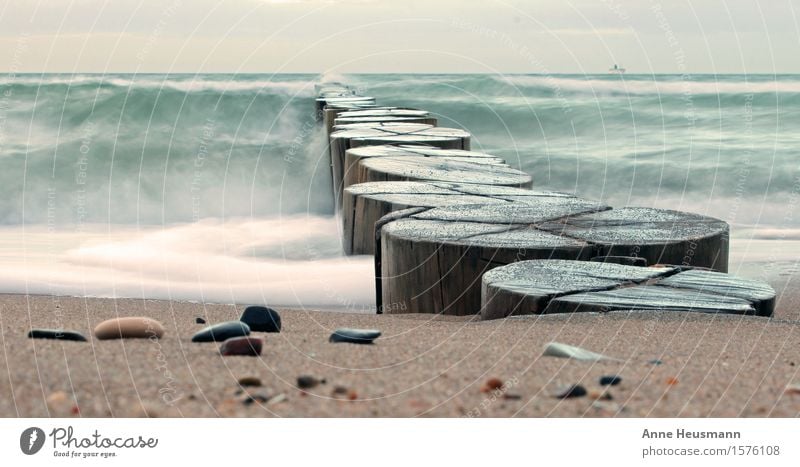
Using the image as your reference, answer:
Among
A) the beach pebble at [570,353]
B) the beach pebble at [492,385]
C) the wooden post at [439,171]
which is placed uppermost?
the wooden post at [439,171]

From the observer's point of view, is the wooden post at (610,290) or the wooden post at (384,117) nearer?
the wooden post at (610,290)

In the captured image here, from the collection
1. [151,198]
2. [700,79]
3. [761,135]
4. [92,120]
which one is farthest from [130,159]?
[700,79]

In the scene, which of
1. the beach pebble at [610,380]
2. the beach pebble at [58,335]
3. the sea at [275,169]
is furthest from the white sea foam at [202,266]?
the beach pebble at [610,380]

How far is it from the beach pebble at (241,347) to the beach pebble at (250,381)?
0.24 m

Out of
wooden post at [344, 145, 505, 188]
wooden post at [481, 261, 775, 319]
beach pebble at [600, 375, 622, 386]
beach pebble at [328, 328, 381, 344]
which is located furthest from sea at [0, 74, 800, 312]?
beach pebble at [600, 375, 622, 386]

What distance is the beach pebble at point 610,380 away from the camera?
6.26 feet

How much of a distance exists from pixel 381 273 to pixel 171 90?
1816 cm

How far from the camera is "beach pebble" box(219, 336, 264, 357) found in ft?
6.84

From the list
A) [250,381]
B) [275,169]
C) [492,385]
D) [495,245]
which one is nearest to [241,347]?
[250,381]

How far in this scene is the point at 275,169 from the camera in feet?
36.8

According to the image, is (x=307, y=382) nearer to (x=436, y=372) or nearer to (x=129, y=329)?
(x=436, y=372)

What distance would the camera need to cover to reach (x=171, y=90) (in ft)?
68.0

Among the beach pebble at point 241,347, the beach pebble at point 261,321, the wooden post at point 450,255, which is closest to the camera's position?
the beach pebble at point 241,347

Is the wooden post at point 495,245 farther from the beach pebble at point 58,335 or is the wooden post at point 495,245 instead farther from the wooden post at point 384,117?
the wooden post at point 384,117
